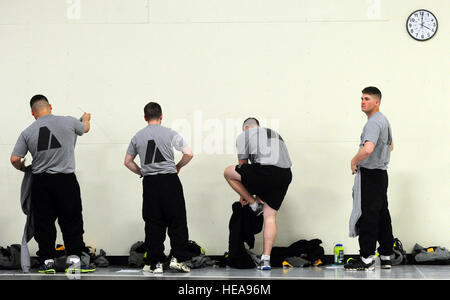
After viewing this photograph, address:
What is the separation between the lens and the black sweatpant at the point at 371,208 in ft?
17.7

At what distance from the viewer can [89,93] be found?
21.5ft

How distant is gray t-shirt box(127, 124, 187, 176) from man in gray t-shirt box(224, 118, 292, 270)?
59cm

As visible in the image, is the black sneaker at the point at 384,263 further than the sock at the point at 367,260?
Yes

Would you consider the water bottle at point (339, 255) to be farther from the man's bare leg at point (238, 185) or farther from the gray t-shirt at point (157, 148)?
the gray t-shirt at point (157, 148)

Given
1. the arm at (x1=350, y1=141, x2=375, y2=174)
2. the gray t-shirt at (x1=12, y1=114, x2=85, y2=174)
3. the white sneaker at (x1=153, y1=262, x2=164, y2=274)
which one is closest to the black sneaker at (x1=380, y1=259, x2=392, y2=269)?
the arm at (x1=350, y1=141, x2=375, y2=174)

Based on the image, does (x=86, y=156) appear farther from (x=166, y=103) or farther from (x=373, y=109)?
(x=373, y=109)

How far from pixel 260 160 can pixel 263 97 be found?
1047mm

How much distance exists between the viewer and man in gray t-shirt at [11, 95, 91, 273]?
18.1 feet

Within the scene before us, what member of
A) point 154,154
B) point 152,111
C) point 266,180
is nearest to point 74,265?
point 154,154

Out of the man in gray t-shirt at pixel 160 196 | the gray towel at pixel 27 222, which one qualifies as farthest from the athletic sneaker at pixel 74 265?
the man in gray t-shirt at pixel 160 196

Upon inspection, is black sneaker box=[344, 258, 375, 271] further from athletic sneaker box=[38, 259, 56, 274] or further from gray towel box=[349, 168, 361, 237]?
athletic sneaker box=[38, 259, 56, 274]

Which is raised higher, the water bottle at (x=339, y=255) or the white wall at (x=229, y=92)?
the white wall at (x=229, y=92)

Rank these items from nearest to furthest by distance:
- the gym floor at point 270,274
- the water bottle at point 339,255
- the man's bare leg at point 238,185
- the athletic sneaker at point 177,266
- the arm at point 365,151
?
the gym floor at point 270,274
the arm at point 365,151
the athletic sneaker at point 177,266
the man's bare leg at point 238,185
the water bottle at point 339,255

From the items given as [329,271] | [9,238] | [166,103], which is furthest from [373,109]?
[9,238]
